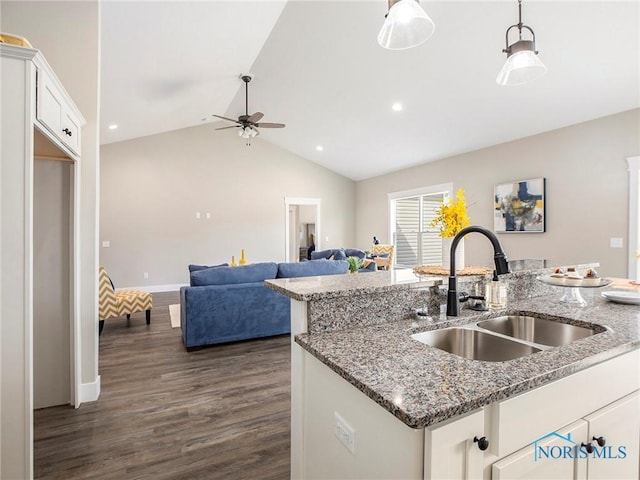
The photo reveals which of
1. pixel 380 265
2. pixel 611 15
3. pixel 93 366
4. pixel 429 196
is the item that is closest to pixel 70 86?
pixel 93 366

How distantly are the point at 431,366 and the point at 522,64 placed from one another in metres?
1.85

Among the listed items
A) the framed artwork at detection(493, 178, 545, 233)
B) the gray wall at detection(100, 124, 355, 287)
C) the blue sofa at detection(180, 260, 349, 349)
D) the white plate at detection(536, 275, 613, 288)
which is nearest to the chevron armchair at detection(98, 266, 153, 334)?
the blue sofa at detection(180, 260, 349, 349)

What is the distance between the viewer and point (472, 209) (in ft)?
19.5

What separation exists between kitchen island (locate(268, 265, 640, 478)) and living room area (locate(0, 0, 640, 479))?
96 cm

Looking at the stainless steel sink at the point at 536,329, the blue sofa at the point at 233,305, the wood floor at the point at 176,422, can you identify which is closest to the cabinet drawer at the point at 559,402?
the stainless steel sink at the point at 536,329

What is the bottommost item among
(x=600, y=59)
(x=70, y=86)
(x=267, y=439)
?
(x=267, y=439)

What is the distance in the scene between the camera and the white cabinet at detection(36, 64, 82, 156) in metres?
1.51

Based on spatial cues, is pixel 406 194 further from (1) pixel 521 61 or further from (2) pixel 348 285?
(2) pixel 348 285

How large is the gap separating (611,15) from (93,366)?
5.16 metres

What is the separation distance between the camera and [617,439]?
1.13 m

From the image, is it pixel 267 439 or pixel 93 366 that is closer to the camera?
pixel 267 439

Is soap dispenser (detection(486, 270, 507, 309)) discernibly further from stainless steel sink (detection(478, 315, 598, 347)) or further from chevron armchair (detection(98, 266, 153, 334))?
chevron armchair (detection(98, 266, 153, 334))

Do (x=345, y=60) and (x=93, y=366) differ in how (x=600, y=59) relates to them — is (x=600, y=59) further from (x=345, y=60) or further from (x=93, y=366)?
(x=93, y=366)

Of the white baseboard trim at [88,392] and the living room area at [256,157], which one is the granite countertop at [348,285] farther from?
the white baseboard trim at [88,392]
